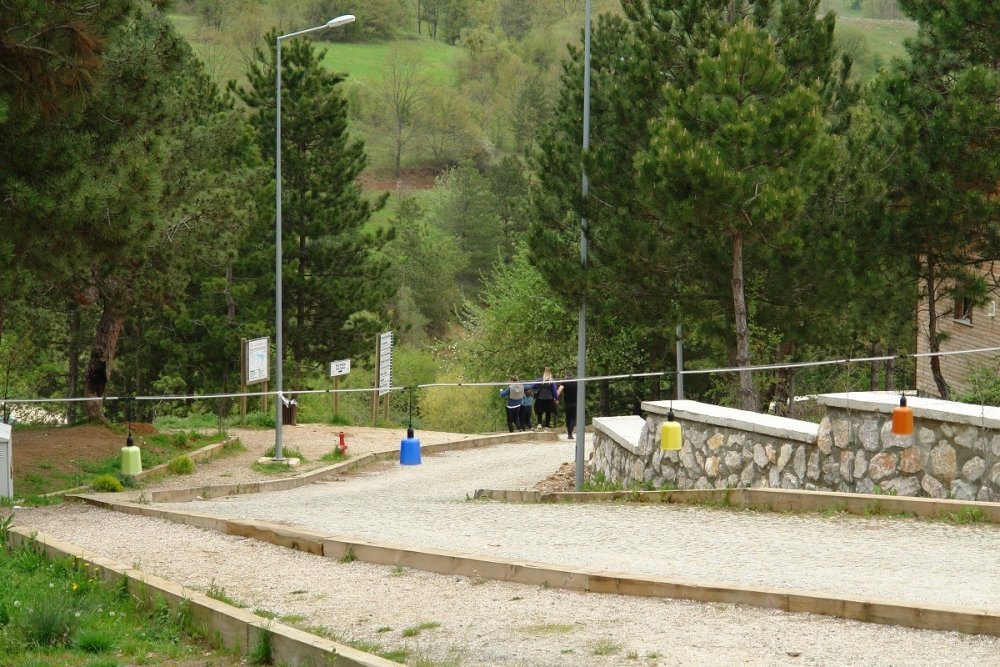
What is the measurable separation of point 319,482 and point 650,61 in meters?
9.71

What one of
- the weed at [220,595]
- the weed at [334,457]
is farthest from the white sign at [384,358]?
the weed at [220,595]

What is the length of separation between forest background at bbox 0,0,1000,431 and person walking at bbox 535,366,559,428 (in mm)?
2772

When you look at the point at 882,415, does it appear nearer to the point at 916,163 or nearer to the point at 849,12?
the point at 916,163

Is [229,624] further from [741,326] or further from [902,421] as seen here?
[741,326]

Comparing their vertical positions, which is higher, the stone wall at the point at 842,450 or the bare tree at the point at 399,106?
the bare tree at the point at 399,106

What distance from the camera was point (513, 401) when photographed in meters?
31.5

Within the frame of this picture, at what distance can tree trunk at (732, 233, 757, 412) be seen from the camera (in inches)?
784

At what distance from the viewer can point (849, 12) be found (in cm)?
19850

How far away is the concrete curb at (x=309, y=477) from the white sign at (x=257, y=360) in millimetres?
3596

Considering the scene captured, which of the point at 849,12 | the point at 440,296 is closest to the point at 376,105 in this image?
the point at 440,296

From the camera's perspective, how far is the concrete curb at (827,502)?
35.3ft

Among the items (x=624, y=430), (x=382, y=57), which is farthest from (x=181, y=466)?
(x=382, y=57)

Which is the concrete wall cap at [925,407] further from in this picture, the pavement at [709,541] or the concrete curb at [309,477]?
the concrete curb at [309,477]

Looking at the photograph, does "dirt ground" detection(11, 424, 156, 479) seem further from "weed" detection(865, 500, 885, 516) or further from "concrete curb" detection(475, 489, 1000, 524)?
"weed" detection(865, 500, 885, 516)
